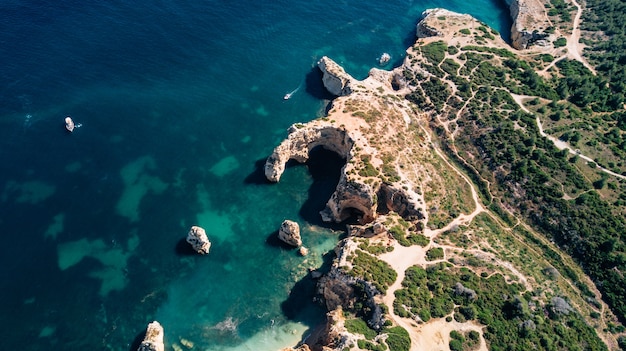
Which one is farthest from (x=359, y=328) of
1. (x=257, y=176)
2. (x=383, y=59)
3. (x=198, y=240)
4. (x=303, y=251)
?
(x=383, y=59)

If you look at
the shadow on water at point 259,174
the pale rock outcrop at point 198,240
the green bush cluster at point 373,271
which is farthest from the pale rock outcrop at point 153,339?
the shadow on water at point 259,174

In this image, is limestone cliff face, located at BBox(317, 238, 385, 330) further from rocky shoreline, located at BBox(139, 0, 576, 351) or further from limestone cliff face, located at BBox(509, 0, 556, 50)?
limestone cliff face, located at BBox(509, 0, 556, 50)

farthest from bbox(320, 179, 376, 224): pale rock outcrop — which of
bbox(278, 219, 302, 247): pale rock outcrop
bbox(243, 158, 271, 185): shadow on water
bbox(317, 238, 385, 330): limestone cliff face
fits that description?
bbox(243, 158, 271, 185): shadow on water

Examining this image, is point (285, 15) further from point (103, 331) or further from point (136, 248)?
point (103, 331)

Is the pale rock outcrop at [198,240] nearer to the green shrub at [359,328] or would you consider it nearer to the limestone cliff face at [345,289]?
the limestone cliff face at [345,289]

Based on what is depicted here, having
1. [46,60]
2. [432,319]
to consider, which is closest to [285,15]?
[46,60]

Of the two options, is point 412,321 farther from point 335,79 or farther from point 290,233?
point 335,79

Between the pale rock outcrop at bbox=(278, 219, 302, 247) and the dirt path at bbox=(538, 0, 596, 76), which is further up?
the dirt path at bbox=(538, 0, 596, 76)
